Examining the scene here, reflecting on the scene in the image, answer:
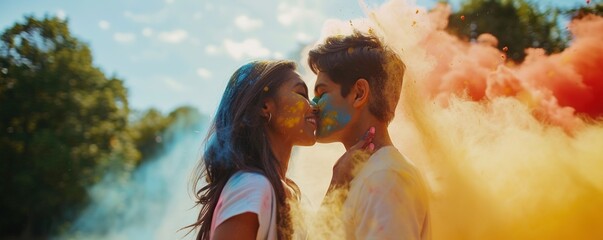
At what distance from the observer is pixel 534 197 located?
625 cm

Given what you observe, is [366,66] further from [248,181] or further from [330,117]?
[248,181]

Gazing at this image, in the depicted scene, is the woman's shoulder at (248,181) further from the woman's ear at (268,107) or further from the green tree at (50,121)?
the green tree at (50,121)

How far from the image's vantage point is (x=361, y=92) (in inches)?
167

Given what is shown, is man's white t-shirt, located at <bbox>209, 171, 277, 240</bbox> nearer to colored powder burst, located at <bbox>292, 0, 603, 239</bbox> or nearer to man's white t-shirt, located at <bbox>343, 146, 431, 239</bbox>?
man's white t-shirt, located at <bbox>343, 146, 431, 239</bbox>

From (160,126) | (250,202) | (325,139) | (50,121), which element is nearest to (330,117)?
(325,139)

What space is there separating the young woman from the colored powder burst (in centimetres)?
175

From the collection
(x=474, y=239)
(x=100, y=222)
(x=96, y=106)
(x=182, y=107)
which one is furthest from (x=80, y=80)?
(x=182, y=107)

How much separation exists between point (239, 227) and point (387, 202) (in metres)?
0.83

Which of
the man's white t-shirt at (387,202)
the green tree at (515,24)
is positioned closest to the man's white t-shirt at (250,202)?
the man's white t-shirt at (387,202)

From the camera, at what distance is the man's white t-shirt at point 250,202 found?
3441 mm

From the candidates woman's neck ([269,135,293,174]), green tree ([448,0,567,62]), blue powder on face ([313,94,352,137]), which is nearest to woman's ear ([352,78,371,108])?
blue powder on face ([313,94,352,137])

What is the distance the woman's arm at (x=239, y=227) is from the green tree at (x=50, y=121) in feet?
95.8

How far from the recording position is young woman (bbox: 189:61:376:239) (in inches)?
137

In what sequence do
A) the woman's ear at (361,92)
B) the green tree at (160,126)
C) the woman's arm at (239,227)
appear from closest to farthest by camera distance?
the woman's arm at (239,227) → the woman's ear at (361,92) → the green tree at (160,126)
